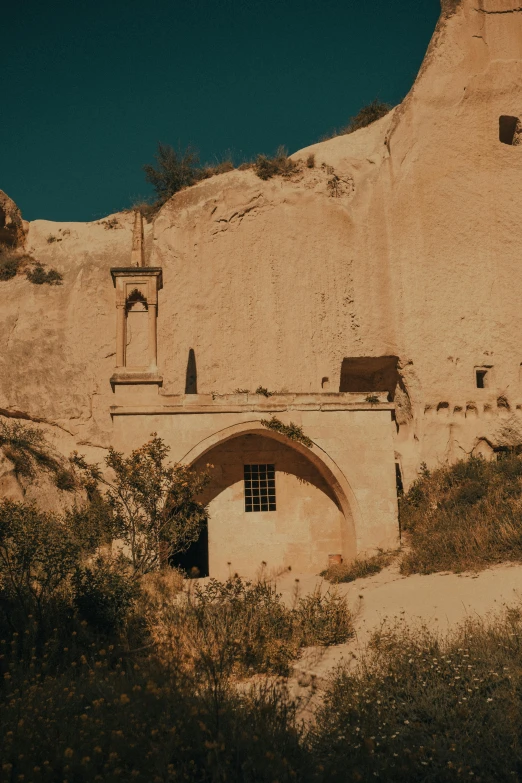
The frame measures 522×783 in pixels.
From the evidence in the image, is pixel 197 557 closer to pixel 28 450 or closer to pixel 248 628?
pixel 28 450

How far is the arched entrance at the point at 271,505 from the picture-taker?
52.5 ft

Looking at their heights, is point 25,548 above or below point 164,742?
above

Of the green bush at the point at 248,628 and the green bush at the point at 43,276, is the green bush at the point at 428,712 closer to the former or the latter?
the green bush at the point at 248,628

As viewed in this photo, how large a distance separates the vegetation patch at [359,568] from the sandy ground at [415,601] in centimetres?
29

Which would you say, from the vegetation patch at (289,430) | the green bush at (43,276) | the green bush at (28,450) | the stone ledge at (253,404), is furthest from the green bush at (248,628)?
the green bush at (43,276)

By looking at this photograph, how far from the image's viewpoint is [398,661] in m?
8.12

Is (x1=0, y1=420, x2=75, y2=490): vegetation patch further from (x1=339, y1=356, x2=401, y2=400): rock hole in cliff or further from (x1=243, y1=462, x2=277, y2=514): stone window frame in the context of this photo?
(x1=339, y1=356, x2=401, y2=400): rock hole in cliff

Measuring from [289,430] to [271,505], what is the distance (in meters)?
1.94

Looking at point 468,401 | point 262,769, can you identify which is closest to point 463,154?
point 468,401

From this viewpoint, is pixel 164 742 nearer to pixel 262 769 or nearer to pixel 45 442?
pixel 262 769

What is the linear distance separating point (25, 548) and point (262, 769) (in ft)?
18.4

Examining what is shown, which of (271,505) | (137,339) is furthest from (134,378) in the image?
(137,339)

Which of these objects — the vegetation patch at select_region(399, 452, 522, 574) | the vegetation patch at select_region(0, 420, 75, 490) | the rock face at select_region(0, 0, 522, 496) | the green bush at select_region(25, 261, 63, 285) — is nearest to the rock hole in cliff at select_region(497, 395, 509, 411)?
the rock face at select_region(0, 0, 522, 496)

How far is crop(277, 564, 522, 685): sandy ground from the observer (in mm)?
9286
